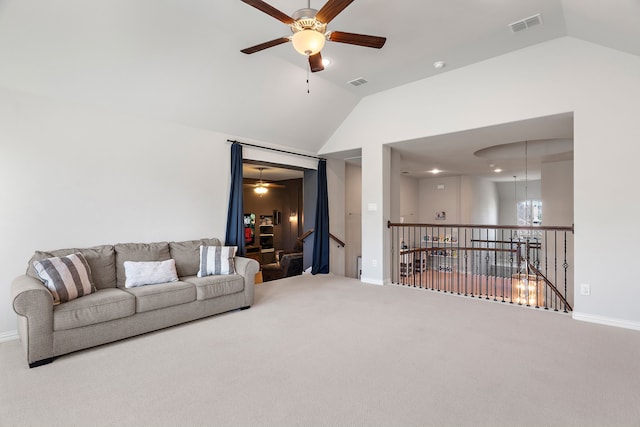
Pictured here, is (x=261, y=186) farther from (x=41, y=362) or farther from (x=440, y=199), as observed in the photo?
(x=41, y=362)

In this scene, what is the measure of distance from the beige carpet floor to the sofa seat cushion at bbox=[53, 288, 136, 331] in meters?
0.29

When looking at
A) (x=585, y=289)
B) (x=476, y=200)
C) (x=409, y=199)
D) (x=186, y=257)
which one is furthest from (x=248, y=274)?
(x=476, y=200)

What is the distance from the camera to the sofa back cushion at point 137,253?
3.74 m

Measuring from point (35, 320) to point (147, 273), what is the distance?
111cm

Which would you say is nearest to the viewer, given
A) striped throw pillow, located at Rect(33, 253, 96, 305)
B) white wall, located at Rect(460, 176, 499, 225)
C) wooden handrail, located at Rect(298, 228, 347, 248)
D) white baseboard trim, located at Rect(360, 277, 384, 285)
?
striped throw pillow, located at Rect(33, 253, 96, 305)

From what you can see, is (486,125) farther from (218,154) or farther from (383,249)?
(218,154)

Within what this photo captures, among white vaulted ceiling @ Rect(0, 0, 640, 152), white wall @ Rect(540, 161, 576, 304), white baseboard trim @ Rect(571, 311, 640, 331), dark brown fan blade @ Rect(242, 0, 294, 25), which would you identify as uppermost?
white vaulted ceiling @ Rect(0, 0, 640, 152)

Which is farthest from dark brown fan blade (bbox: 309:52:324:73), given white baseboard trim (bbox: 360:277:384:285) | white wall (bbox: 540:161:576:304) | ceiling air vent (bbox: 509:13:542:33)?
white wall (bbox: 540:161:576:304)

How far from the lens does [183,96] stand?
420 centimetres

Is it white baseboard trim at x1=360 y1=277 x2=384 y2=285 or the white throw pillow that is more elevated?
the white throw pillow

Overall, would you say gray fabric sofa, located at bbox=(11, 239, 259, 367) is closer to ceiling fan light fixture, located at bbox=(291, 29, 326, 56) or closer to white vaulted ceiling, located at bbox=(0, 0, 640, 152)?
white vaulted ceiling, located at bbox=(0, 0, 640, 152)

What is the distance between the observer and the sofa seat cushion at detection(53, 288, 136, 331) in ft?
9.16

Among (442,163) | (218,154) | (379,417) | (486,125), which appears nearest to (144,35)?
(218,154)

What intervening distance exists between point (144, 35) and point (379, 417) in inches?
157
